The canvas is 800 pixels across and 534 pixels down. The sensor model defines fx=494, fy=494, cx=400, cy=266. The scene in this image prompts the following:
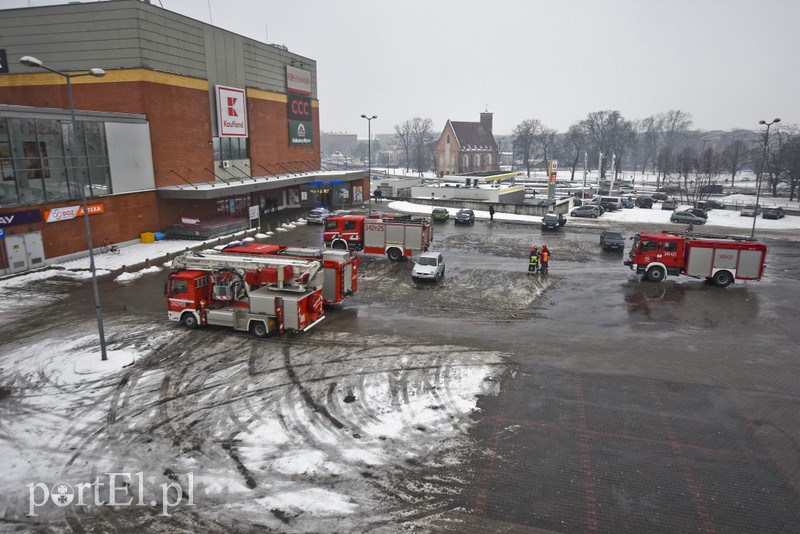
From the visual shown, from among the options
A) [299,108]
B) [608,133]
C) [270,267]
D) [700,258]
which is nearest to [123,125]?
[270,267]

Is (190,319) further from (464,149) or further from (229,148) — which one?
(464,149)

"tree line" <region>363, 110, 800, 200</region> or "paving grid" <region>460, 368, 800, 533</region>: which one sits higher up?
"tree line" <region>363, 110, 800, 200</region>

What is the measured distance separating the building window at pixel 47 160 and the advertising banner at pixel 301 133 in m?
23.9

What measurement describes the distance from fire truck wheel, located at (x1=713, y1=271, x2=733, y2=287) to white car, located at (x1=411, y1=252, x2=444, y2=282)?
46.5ft

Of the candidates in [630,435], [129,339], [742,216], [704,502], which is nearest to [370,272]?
[129,339]

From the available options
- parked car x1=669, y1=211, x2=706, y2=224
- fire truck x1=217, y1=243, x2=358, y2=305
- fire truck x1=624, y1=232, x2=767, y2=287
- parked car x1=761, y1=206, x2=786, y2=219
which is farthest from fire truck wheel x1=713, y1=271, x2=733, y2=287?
parked car x1=761, y1=206, x2=786, y2=219

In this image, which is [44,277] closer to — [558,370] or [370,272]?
[370,272]

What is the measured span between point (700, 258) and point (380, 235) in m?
17.5

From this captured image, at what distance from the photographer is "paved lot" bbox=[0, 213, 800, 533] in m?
9.36

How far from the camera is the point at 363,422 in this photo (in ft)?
40.5

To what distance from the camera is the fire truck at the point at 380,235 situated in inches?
1183

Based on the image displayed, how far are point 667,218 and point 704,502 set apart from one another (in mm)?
48060

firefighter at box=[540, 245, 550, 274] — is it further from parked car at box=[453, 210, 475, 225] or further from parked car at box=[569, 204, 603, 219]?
parked car at box=[569, 204, 603, 219]

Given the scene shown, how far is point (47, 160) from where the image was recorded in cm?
2734
